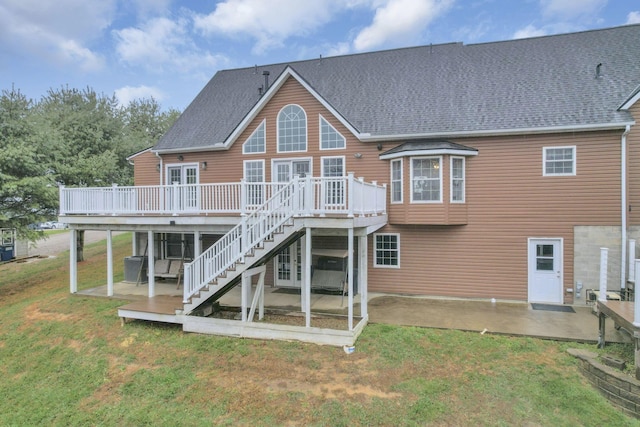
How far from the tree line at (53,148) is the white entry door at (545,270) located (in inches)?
718

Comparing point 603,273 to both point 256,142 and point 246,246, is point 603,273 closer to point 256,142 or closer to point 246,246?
point 246,246

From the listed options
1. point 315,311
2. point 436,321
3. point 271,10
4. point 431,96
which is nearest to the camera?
point 436,321

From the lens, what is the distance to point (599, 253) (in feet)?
32.0

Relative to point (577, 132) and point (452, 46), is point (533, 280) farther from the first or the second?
point (452, 46)

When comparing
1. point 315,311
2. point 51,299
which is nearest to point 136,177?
point 51,299

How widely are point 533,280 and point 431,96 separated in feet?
22.6

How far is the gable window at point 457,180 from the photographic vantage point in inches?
417

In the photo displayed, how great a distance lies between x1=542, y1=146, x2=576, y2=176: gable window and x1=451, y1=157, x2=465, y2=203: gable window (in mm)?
2290

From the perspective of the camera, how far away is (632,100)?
374 inches

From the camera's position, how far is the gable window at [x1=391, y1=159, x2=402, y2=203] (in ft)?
36.0

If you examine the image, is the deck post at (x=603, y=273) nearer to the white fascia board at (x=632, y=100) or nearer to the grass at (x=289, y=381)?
the grass at (x=289, y=381)

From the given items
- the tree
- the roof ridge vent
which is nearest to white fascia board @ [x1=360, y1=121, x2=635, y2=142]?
the roof ridge vent

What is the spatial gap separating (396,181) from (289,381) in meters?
7.06

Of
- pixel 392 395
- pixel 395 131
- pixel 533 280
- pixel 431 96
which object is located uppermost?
pixel 431 96
